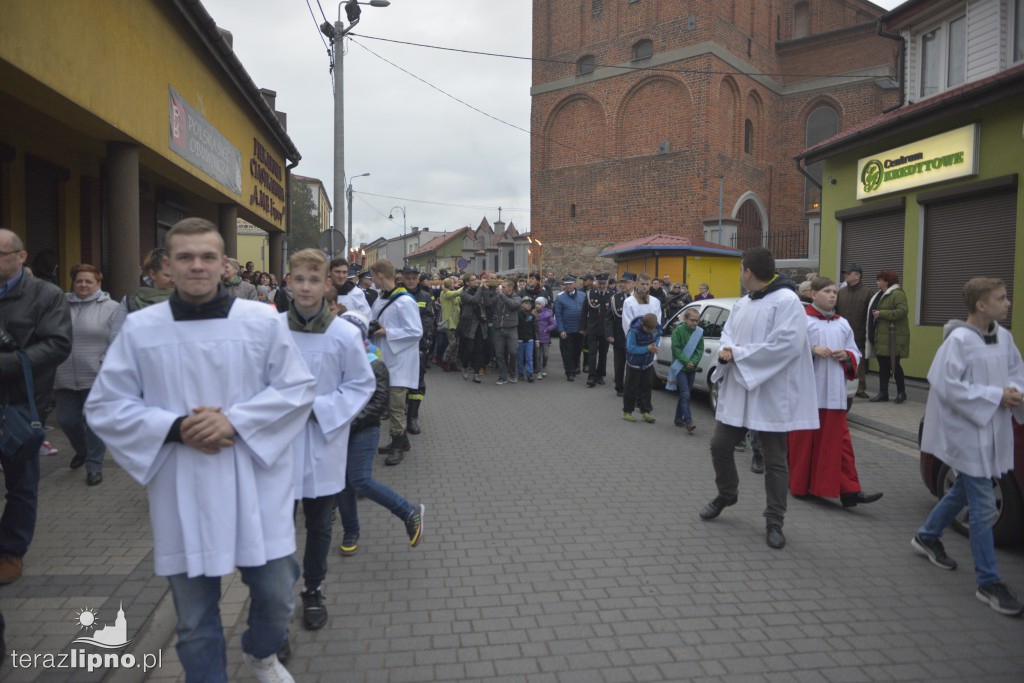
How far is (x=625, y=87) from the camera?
108ft

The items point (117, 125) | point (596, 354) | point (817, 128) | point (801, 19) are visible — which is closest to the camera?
point (117, 125)

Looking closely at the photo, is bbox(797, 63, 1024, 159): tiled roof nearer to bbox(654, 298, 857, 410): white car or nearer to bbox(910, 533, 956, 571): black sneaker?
bbox(654, 298, 857, 410): white car

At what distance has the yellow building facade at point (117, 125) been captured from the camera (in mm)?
6539

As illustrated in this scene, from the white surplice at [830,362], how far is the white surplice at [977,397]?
5.65 feet

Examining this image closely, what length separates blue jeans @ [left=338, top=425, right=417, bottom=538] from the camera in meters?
4.43

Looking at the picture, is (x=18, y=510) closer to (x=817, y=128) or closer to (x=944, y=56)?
(x=944, y=56)

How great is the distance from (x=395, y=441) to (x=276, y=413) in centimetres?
504

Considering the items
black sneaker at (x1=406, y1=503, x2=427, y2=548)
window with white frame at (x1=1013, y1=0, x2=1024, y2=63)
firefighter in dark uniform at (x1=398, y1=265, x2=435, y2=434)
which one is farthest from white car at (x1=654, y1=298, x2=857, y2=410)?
window with white frame at (x1=1013, y1=0, x2=1024, y2=63)

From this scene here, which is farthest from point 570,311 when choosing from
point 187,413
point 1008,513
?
point 187,413

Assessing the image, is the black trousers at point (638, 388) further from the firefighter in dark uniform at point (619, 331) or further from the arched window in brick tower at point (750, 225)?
the arched window in brick tower at point (750, 225)

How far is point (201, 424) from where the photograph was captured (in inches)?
95.9

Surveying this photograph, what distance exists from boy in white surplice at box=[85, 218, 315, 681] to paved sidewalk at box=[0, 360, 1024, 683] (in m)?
1.01

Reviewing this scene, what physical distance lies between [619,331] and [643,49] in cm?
2370

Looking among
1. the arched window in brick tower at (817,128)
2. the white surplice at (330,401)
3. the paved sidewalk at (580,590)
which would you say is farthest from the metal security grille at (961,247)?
the arched window in brick tower at (817,128)
